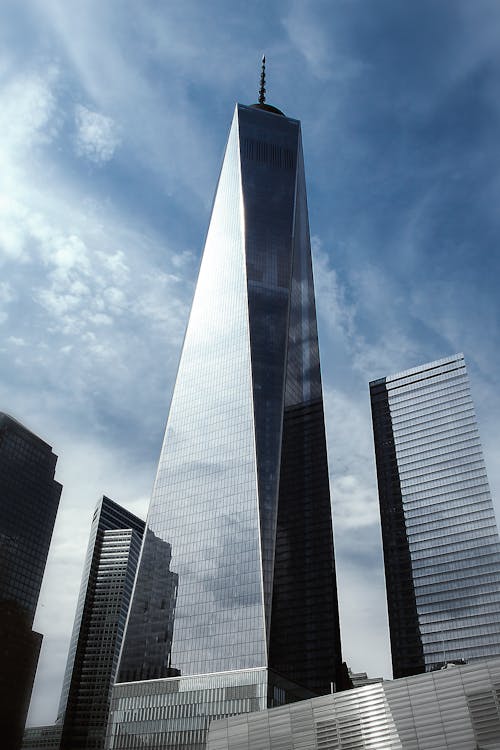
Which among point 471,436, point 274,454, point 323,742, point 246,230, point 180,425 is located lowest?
point 323,742

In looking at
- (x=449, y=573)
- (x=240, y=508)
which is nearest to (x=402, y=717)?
(x=240, y=508)

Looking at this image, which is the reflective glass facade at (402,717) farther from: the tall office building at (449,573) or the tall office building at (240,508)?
the tall office building at (449,573)

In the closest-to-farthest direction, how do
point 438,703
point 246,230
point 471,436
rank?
point 438,703 → point 246,230 → point 471,436

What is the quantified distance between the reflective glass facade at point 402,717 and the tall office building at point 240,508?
41290mm

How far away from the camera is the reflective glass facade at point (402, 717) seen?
6316 centimetres

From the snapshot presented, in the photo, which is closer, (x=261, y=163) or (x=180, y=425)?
(x=180, y=425)

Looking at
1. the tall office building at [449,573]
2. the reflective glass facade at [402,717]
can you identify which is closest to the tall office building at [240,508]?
the reflective glass facade at [402,717]

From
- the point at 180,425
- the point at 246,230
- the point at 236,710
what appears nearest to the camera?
the point at 236,710

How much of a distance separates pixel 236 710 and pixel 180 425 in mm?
62392

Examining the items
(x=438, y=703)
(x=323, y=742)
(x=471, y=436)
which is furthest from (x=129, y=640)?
(x=471, y=436)

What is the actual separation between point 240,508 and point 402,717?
2709 inches

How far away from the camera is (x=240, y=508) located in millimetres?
133375

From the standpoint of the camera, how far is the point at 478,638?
172 meters

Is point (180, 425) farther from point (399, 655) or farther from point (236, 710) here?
point (399, 655)
